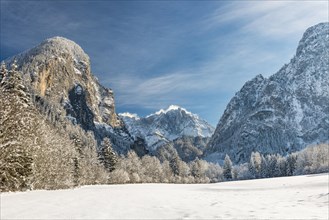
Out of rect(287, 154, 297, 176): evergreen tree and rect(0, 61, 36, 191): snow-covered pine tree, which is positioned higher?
rect(0, 61, 36, 191): snow-covered pine tree

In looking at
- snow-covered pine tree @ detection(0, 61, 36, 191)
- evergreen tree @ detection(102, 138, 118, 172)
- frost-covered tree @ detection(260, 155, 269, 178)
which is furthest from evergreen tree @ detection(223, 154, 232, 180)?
snow-covered pine tree @ detection(0, 61, 36, 191)

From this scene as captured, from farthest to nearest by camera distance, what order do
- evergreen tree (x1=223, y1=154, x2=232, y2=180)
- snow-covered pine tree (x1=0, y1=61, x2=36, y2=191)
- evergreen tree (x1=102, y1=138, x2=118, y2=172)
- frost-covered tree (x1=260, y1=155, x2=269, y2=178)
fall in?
frost-covered tree (x1=260, y1=155, x2=269, y2=178)
evergreen tree (x1=223, y1=154, x2=232, y2=180)
evergreen tree (x1=102, y1=138, x2=118, y2=172)
snow-covered pine tree (x1=0, y1=61, x2=36, y2=191)

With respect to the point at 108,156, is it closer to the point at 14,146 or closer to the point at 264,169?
the point at 14,146

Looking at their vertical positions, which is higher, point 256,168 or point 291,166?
point 291,166

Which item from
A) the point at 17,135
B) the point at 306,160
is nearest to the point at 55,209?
the point at 17,135

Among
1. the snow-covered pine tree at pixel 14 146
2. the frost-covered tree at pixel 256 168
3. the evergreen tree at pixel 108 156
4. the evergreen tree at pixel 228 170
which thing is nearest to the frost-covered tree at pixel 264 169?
the frost-covered tree at pixel 256 168

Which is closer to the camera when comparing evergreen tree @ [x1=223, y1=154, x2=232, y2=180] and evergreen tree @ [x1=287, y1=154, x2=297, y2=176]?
evergreen tree @ [x1=287, y1=154, x2=297, y2=176]

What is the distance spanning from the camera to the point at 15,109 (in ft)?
88.6

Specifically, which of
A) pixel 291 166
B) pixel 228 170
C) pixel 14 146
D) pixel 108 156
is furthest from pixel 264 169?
pixel 14 146

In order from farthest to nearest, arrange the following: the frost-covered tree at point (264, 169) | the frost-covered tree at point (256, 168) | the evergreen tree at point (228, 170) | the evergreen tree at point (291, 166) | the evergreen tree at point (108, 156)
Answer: the frost-covered tree at point (256, 168) < the frost-covered tree at point (264, 169) < the evergreen tree at point (228, 170) < the evergreen tree at point (291, 166) < the evergreen tree at point (108, 156)

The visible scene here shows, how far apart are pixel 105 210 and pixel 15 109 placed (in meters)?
16.9

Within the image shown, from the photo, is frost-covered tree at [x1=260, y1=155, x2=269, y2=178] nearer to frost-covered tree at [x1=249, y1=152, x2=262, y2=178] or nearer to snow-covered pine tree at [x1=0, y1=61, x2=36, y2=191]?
frost-covered tree at [x1=249, y1=152, x2=262, y2=178]

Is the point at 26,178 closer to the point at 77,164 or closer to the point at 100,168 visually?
the point at 77,164

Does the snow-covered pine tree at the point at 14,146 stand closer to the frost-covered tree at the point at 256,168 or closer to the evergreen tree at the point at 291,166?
the evergreen tree at the point at 291,166
